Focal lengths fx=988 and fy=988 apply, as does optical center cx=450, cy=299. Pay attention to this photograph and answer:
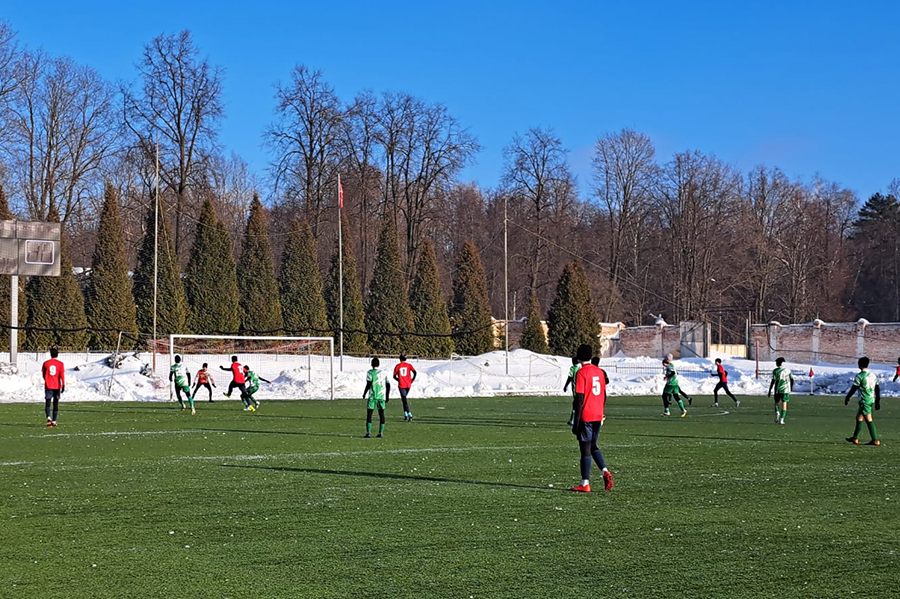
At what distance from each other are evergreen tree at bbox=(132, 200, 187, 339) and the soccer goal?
3775 millimetres

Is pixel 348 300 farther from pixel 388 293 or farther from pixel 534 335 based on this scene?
pixel 534 335

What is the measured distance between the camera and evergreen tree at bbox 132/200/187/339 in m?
56.3

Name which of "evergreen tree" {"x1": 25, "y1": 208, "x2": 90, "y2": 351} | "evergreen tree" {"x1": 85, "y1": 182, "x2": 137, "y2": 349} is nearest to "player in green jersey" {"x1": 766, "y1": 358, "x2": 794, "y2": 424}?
"evergreen tree" {"x1": 85, "y1": 182, "x2": 137, "y2": 349}

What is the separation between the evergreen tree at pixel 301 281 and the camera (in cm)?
6150

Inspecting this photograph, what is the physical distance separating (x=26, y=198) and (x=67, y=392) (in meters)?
26.3

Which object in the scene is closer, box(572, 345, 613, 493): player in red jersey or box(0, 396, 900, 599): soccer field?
box(0, 396, 900, 599): soccer field

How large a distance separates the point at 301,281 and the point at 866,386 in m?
45.9

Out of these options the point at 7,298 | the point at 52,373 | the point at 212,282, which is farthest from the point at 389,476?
the point at 212,282

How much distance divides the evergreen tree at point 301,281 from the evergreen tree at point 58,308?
1230 centimetres

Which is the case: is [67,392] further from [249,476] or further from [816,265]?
[816,265]

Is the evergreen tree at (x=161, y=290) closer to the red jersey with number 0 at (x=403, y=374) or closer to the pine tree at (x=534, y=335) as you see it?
the pine tree at (x=534, y=335)

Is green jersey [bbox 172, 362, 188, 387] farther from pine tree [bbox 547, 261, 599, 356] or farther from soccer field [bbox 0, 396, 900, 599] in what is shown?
pine tree [bbox 547, 261, 599, 356]

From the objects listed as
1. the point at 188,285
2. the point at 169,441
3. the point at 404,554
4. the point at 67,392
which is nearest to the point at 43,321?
the point at 188,285

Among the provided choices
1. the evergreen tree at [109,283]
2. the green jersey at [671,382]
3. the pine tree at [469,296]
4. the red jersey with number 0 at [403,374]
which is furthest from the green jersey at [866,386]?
the pine tree at [469,296]
